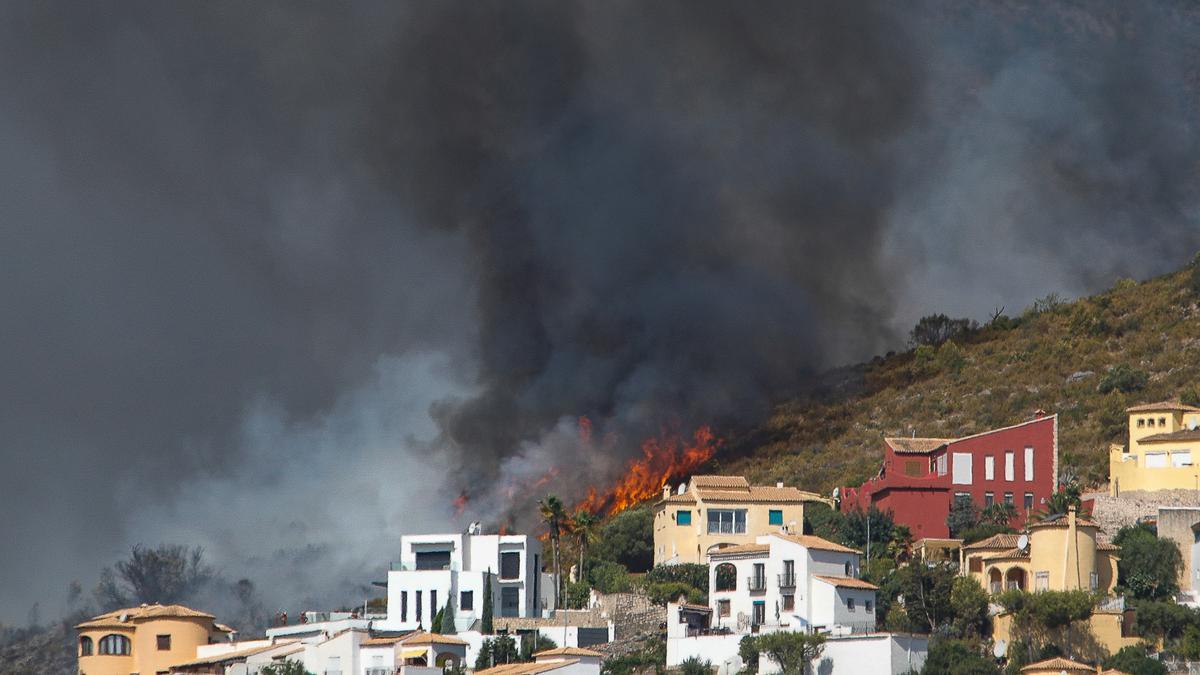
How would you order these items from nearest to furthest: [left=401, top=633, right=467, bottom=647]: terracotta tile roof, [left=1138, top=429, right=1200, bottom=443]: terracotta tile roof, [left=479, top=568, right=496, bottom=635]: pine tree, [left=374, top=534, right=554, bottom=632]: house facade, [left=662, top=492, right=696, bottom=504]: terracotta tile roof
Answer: [left=401, top=633, right=467, bottom=647]: terracotta tile roof
[left=479, top=568, right=496, bottom=635]: pine tree
[left=1138, top=429, right=1200, bottom=443]: terracotta tile roof
[left=374, top=534, right=554, bottom=632]: house facade
[left=662, top=492, right=696, bottom=504]: terracotta tile roof

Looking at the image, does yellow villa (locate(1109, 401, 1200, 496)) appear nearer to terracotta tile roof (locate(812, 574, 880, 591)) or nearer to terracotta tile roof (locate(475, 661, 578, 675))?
terracotta tile roof (locate(812, 574, 880, 591))

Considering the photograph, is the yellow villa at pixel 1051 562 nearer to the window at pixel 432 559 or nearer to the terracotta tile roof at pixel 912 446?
the terracotta tile roof at pixel 912 446

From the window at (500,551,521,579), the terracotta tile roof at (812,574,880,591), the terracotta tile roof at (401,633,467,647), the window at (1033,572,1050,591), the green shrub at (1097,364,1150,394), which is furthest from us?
the green shrub at (1097,364,1150,394)

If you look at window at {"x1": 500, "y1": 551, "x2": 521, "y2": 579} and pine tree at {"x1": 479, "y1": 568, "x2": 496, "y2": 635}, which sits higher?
window at {"x1": 500, "y1": 551, "x2": 521, "y2": 579}

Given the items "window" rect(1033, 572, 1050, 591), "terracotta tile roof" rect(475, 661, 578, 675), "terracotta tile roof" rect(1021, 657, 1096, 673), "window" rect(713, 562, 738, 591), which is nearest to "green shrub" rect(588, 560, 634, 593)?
"window" rect(713, 562, 738, 591)

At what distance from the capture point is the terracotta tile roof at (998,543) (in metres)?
76.4

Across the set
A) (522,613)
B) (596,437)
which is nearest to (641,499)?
(596,437)

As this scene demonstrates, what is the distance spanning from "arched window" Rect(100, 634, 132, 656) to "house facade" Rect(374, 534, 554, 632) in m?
9.72

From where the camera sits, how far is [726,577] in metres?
78.2

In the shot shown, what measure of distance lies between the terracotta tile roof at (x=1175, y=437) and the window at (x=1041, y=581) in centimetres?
1200

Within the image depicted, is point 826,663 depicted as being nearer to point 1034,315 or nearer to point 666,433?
point 666,433

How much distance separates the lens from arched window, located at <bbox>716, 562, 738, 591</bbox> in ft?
255

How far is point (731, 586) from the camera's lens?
77.8 m

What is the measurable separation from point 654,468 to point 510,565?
19246 mm
